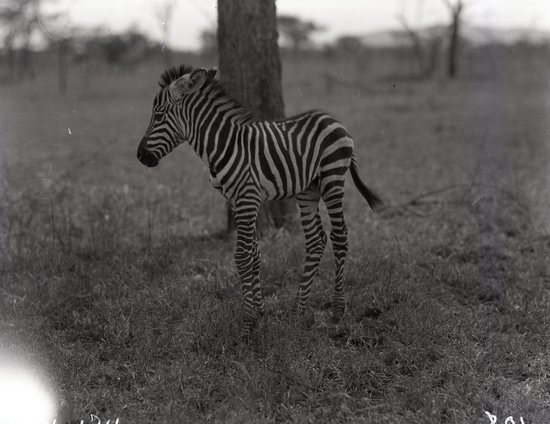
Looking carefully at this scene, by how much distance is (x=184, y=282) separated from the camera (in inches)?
222

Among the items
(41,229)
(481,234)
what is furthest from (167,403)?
(481,234)

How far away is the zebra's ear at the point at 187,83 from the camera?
4246mm

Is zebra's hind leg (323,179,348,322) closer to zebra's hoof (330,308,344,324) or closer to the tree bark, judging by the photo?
zebra's hoof (330,308,344,324)

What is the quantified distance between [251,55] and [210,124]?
2360 millimetres

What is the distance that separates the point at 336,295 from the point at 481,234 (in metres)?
2.96

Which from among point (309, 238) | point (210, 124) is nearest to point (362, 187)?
point (309, 238)

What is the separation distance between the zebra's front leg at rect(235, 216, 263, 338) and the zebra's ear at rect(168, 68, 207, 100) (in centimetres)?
99

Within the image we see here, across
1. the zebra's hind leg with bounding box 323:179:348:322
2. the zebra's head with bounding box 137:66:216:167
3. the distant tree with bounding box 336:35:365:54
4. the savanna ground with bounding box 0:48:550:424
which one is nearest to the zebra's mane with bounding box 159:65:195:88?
the zebra's head with bounding box 137:66:216:167

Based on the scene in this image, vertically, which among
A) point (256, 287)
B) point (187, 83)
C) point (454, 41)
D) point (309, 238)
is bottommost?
point (256, 287)

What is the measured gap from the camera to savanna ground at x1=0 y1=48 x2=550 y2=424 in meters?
3.93

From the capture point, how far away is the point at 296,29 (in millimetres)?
45312

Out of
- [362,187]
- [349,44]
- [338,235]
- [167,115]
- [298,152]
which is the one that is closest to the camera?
[167,115]

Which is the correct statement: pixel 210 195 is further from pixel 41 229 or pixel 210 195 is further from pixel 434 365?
pixel 434 365

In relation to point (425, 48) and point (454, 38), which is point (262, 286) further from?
point (425, 48)
